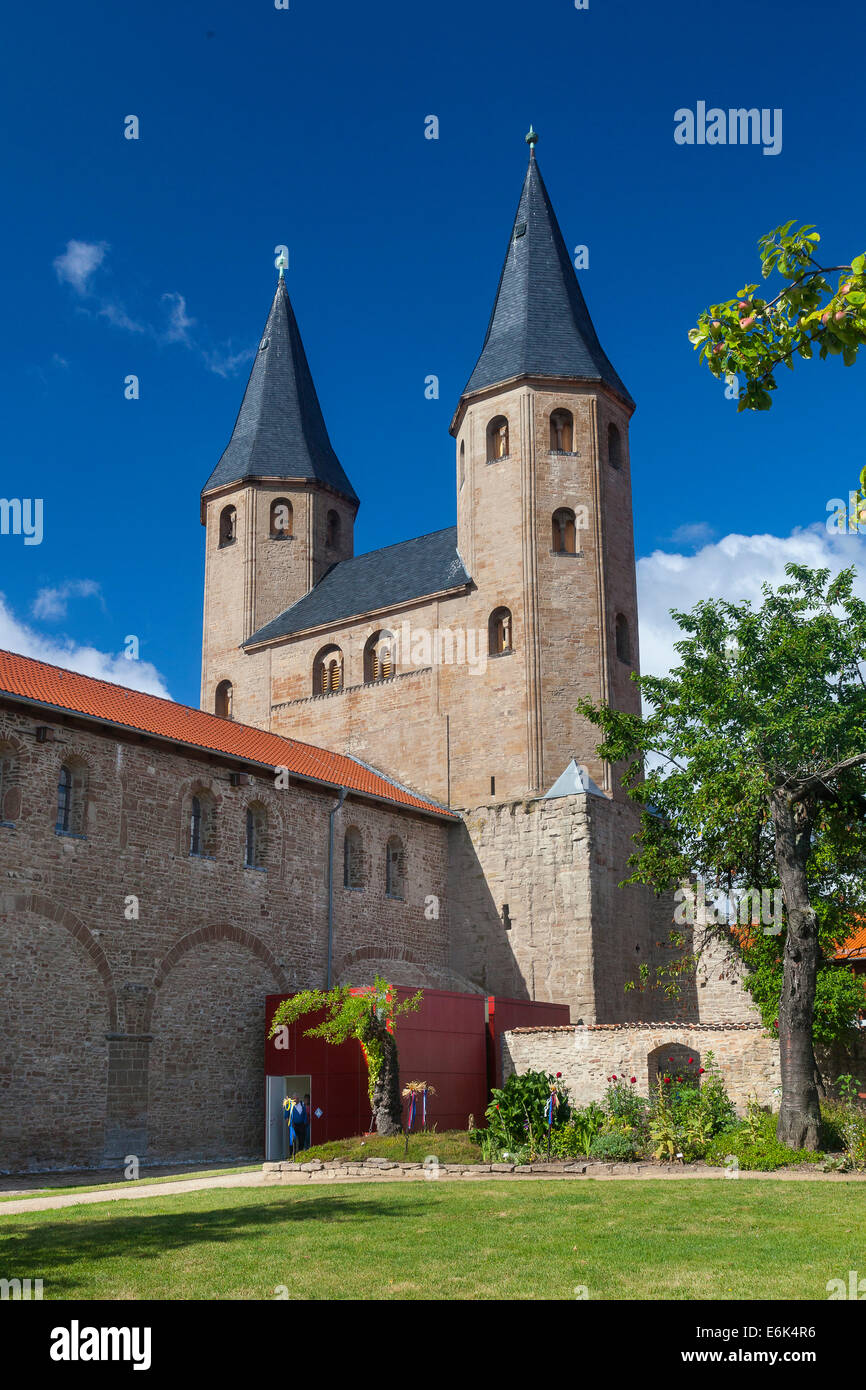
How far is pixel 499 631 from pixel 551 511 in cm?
362

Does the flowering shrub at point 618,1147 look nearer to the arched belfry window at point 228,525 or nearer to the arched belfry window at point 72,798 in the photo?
the arched belfry window at point 72,798

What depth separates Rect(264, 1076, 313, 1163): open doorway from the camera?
76.9ft

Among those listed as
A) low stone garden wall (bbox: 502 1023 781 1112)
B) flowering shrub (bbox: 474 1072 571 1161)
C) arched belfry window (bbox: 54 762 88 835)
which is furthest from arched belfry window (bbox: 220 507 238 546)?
flowering shrub (bbox: 474 1072 571 1161)

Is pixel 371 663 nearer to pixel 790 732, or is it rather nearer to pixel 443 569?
pixel 443 569

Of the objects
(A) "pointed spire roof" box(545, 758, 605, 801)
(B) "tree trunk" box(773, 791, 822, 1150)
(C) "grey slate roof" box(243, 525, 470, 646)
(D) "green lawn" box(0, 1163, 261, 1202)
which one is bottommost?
(D) "green lawn" box(0, 1163, 261, 1202)

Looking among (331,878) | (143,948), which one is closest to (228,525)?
(331,878)

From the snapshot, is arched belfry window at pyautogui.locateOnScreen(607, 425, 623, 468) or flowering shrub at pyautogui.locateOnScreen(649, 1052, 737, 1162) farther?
arched belfry window at pyautogui.locateOnScreen(607, 425, 623, 468)

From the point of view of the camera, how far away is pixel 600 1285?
8383 millimetres

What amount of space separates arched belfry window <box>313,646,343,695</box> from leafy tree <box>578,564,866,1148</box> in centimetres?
1215

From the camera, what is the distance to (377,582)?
38.4 m

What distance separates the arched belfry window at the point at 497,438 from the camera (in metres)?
34.8

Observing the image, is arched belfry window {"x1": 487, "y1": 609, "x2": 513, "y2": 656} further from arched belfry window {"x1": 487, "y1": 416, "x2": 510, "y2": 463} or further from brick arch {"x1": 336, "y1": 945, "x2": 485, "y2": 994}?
brick arch {"x1": 336, "y1": 945, "x2": 485, "y2": 994}

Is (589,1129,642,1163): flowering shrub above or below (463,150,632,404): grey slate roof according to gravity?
below

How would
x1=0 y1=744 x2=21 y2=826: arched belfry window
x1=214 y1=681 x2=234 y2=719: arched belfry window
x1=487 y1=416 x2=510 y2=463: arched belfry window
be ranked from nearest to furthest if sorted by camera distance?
1. x1=0 y1=744 x2=21 y2=826: arched belfry window
2. x1=487 y1=416 x2=510 y2=463: arched belfry window
3. x1=214 y1=681 x2=234 y2=719: arched belfry window
